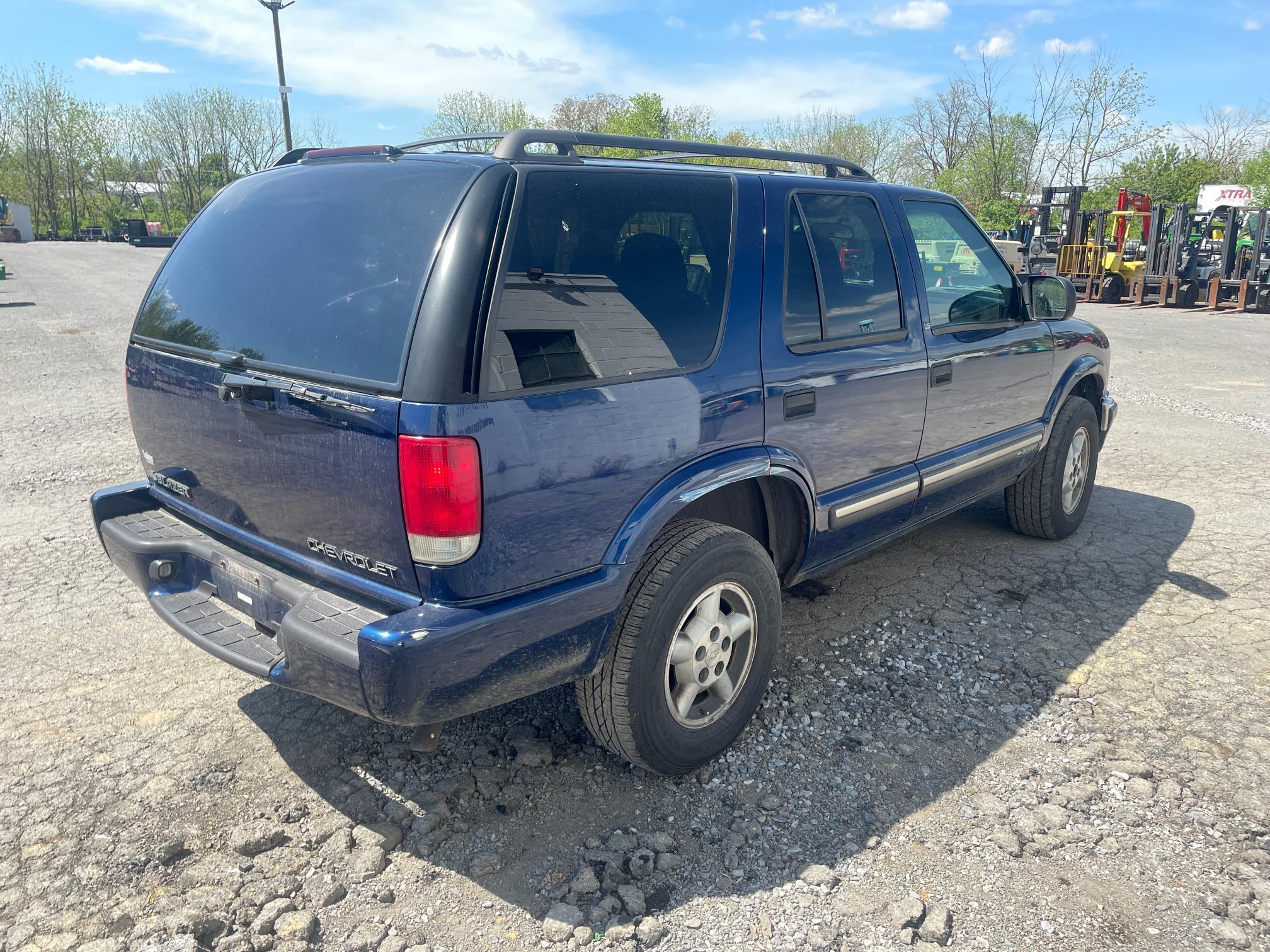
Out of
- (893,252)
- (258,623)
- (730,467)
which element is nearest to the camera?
(258,623)

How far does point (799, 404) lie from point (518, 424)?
120 centimetres

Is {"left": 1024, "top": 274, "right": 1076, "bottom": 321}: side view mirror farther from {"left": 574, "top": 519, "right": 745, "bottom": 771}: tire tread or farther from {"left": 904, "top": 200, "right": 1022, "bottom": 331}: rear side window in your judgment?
{"left": 574, "top": 519, "right": 745, "bottom": 771}: tire tread

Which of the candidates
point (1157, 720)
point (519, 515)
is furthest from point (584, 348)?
point (1157, 720)

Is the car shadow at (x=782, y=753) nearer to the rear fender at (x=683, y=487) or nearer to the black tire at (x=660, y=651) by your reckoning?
the black tire at (x=660, y=651)

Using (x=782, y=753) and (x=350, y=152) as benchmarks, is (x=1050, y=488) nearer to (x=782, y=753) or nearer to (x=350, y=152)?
(x=782, y=753)

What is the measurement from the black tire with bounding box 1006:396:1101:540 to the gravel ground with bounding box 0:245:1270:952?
461mm

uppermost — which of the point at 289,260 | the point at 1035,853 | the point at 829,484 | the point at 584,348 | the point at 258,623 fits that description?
the point at 289,260

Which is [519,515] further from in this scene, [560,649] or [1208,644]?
[1208,644]

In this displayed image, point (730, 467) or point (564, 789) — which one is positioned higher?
point (730, 467)

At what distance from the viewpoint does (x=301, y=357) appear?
7.92 feet

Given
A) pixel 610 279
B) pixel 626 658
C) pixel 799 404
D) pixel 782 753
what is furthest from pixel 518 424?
pixel 782 753

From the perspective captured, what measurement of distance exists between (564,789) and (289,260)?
1.81 meters

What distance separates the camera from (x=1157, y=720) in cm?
317

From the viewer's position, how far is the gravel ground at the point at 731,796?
2268mm
